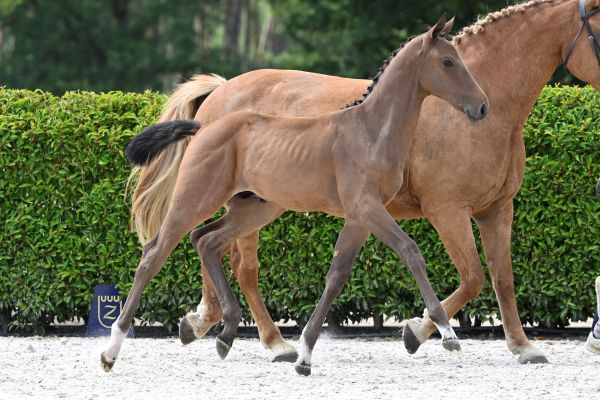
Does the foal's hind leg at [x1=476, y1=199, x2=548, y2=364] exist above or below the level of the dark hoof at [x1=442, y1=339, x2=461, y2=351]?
above

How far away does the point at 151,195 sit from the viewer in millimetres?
7148

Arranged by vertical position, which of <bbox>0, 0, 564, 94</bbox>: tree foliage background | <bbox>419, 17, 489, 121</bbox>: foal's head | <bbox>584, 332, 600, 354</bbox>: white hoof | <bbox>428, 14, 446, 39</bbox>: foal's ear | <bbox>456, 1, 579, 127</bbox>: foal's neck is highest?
<bbox>0, 0, 564, 94</bbox>: tree foliage background

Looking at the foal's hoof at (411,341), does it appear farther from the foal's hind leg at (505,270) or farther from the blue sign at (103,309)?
the blue sign at (103,309)

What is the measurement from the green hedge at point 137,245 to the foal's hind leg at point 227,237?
1.63 meters

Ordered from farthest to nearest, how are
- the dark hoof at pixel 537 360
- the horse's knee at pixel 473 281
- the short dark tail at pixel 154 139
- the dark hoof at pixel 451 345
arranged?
1. the dark hoof at pixel 537 360
2. the horse's knee at pixel 473 281
3. the short dark tail at pixel 154 139
4. the dark hoof at pixel 451 345

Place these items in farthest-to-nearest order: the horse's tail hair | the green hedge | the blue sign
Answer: the blue sign
the green hedge
the horse's tail hair

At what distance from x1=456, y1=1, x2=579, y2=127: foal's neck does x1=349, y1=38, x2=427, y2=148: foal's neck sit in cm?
89

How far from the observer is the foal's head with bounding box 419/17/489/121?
5.57 meters

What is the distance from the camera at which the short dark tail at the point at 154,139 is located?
6297 millimetres

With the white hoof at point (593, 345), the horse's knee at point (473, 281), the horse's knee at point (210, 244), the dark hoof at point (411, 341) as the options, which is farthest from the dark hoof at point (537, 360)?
the horse's knee at point (210, 244)

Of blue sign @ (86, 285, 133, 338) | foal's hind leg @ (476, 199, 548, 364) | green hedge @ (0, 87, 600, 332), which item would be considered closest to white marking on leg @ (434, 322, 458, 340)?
foal's hind leg @ (476, 199, 548, 364)

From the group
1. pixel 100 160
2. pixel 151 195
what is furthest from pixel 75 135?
pixel 151 195

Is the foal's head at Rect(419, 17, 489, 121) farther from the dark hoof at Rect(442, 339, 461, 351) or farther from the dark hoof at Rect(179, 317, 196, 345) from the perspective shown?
the dark hoof at Rect(179, 317, 196, 345)

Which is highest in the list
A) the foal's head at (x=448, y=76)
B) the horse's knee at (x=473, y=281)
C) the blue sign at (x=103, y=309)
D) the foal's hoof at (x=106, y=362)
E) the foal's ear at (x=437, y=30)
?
the foal's ear at (x=437, y=30)
